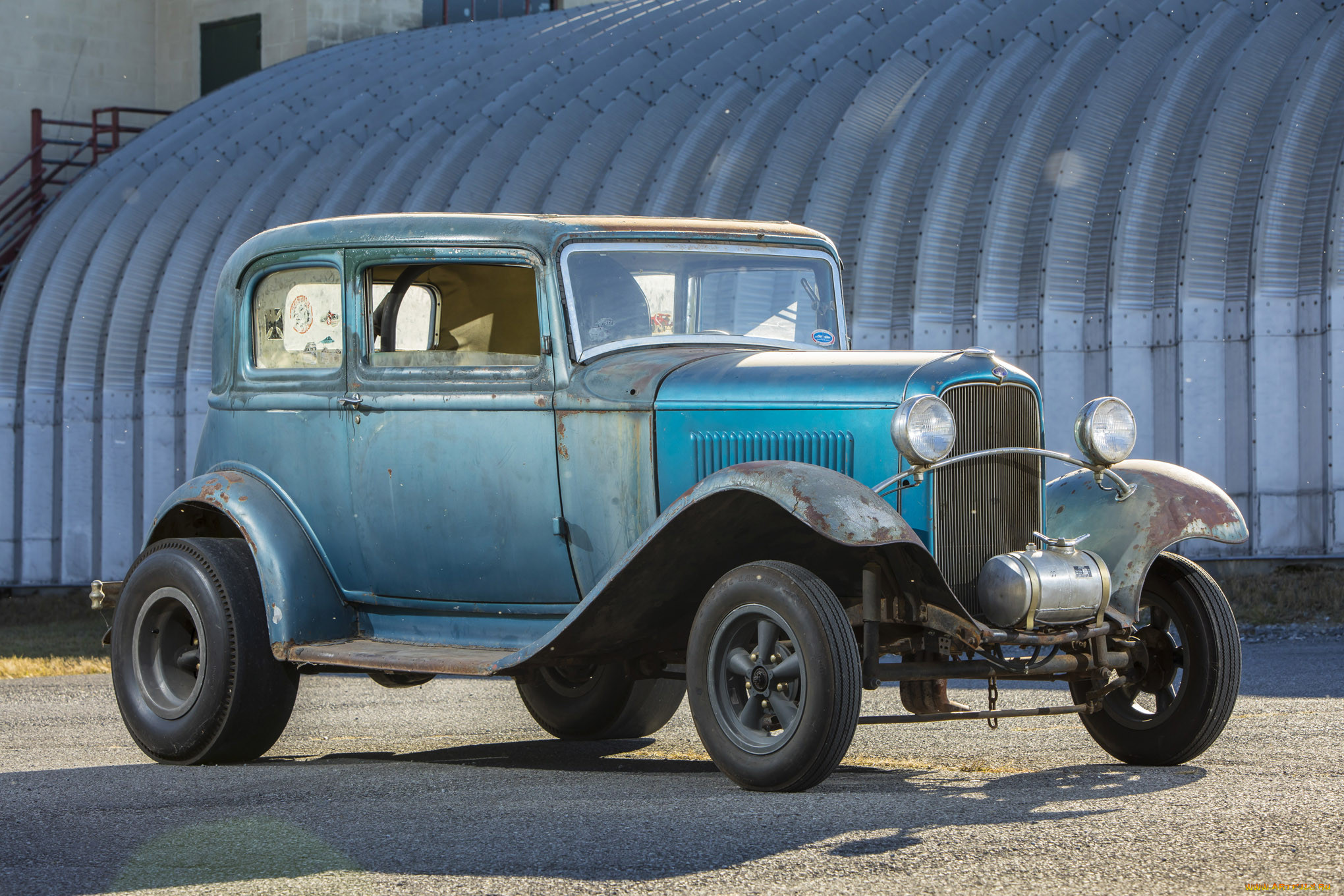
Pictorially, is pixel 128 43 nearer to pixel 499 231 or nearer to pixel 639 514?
pixel 499 231

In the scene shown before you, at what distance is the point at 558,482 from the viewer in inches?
262

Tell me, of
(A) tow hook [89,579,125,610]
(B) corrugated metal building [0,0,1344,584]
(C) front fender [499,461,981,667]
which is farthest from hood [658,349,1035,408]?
(B) corrugated metal building [0,0,1344,584]

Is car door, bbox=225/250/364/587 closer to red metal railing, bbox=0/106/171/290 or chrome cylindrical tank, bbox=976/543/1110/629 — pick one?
chrome cylindrical tank, bbox=976/543/1110/629

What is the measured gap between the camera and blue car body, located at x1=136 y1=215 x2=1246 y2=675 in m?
5.96

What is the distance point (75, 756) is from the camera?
745 centimetres

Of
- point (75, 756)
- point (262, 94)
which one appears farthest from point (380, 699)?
point (262, 94)

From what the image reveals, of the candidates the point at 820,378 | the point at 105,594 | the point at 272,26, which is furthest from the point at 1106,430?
the point at 272,26

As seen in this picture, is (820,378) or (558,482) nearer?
(820,378)

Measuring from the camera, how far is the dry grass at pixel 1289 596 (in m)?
13.9

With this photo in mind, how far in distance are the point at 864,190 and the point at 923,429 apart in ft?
39.1

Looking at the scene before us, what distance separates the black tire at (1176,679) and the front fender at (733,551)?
3.58 ft

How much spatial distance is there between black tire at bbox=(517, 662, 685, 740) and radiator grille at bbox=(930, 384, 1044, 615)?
7.35 feet

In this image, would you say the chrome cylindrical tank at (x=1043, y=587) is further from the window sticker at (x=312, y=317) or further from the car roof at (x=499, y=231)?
the window sticker at (x=312, y=317)

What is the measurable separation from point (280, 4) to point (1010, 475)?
81.9 feet
